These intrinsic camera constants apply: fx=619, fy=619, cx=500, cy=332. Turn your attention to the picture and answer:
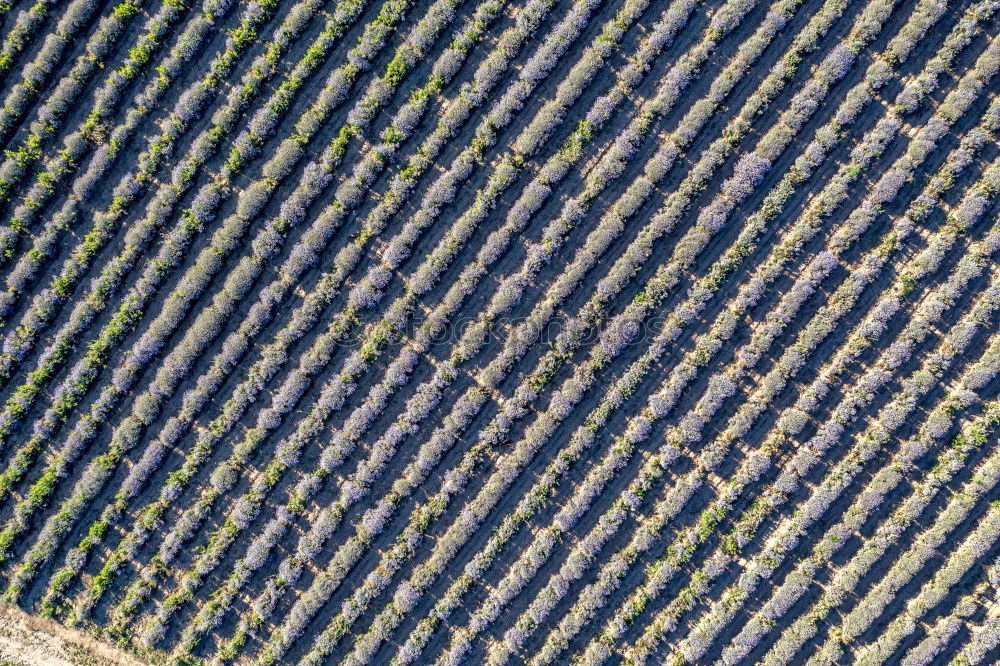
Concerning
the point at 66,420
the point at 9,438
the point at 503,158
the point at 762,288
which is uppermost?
the point at 762,288

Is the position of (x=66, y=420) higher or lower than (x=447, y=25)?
lower

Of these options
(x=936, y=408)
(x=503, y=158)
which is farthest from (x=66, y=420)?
(x=936, y=408)

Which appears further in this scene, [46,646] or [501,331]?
[46,646]

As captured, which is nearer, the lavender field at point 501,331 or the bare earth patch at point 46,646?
the lavender field at point 501,331

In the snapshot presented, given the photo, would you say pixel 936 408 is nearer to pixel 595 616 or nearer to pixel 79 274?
pixel 595 616

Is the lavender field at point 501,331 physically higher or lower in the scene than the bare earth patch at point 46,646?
higher

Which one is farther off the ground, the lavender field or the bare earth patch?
the lavender field

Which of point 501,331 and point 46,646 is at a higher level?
point 501,331

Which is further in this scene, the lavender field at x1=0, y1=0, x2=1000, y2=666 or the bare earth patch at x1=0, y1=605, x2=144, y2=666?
the bare earth patch at x1=0, y1=605, x2=144, y2=666
